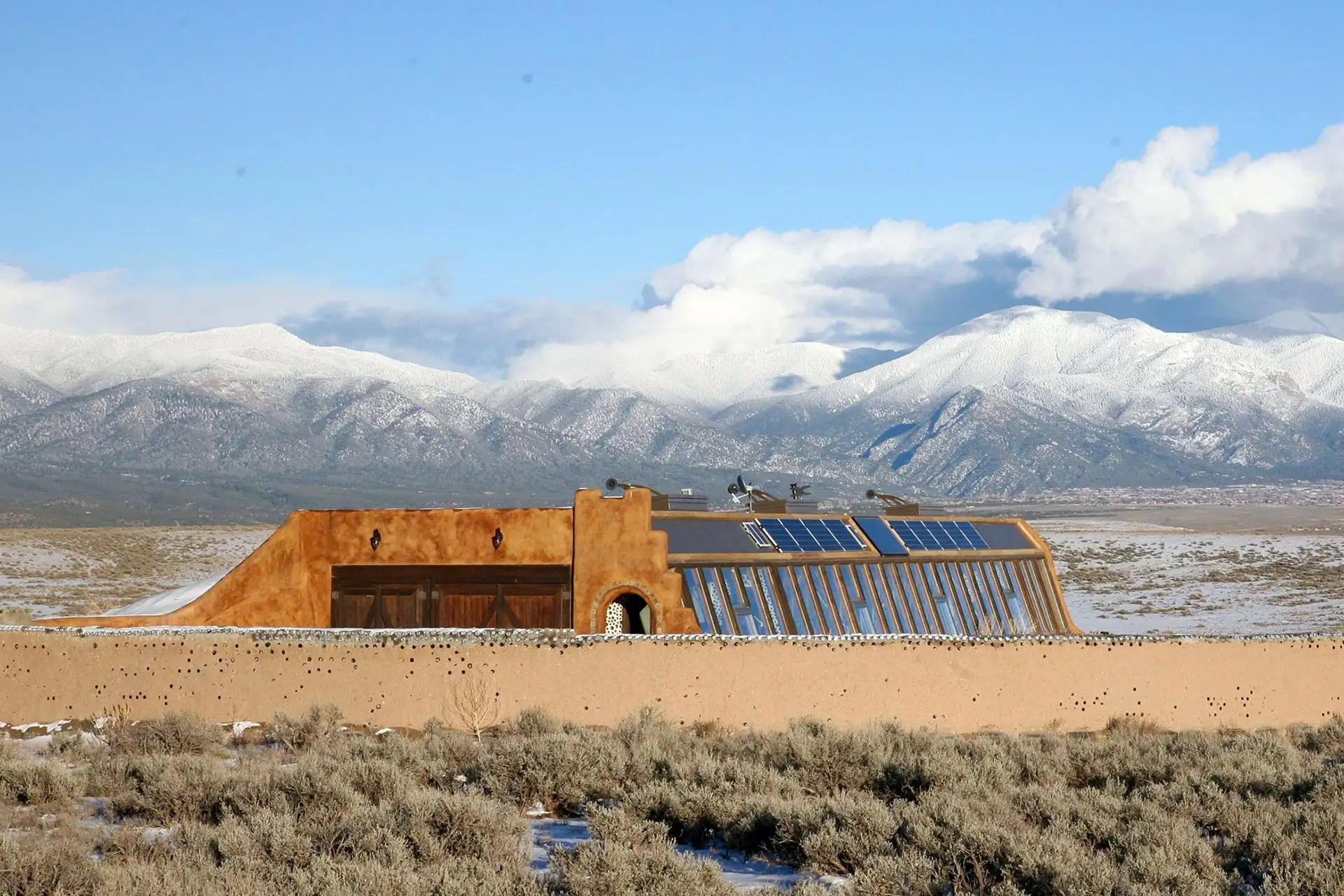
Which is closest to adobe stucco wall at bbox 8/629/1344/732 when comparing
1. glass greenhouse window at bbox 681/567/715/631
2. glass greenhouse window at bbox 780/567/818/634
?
glass greenhouse window at bbox 681/567/715/631

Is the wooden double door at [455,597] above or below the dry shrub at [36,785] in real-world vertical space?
above

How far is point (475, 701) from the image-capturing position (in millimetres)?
25719

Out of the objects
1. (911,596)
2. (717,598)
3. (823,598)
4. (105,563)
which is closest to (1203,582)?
(911,596)

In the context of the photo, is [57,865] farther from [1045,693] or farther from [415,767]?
[1045,693]

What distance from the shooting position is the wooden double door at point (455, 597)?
1219 inches

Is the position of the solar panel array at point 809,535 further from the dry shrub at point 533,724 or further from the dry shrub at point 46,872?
the dry shrub at point 46,872

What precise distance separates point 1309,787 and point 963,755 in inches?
186

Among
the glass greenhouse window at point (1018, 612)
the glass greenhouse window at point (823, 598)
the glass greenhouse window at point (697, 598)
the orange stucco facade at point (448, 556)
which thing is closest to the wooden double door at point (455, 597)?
the orange stucco facade at point (448, 556)

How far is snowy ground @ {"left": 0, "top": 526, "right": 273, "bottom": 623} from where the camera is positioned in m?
70.4

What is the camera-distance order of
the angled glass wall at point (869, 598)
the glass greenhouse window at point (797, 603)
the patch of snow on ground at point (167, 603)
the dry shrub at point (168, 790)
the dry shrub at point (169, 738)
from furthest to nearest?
the patch of snow on ground at point (167, 603) < the glass greenhouse window at point (797, 603) < the angled glass wall at point (869, 598) < the dry shrub at point (169, 738) < the dry shrub at point (168, 790)

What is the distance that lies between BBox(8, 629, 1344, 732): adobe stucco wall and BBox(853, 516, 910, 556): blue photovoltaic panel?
19.6 feet

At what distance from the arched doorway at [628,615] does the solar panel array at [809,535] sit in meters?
3.36

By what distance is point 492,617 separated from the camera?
31.1 m

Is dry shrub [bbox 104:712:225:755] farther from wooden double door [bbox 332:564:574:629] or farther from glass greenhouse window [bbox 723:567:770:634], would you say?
glass greenhouse window [bbox 723:567:770:634]
